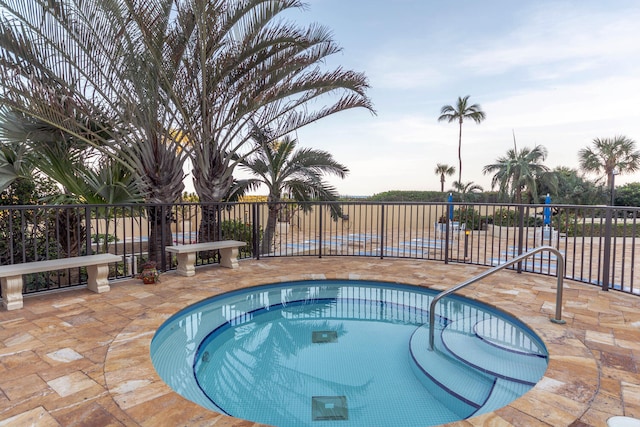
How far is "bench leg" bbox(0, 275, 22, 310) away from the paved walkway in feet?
0.36

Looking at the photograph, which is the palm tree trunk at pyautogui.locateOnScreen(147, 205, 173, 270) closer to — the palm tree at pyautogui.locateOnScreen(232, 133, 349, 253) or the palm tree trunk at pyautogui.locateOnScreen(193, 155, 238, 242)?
the palm tree trunk at pyautogui.locateOnScreen(193, 155, 238, 242)

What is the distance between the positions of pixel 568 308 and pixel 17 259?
693cm

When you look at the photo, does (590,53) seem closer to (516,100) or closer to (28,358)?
(516,100)

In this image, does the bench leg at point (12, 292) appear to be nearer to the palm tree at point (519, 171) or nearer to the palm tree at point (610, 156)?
the palm tree at point (519, 171)

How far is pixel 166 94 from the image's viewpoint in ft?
17.3

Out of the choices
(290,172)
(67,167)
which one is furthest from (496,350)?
(290,172)

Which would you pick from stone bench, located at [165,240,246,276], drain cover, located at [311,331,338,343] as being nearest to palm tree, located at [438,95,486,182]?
stone bench, located at [165,240,246,276]

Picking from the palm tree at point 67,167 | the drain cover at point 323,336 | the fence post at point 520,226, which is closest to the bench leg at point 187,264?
the palm tree at point 67,167

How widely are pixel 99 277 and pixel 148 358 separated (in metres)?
2.09

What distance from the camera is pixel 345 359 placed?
294cm

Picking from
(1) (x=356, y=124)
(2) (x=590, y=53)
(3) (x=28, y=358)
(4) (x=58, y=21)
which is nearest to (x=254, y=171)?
(4) (x=58, y=21)

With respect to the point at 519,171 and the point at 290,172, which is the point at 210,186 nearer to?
the point at 290,172

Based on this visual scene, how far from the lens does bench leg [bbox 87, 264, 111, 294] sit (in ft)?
13.2

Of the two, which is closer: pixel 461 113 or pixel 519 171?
pixel 519 171
